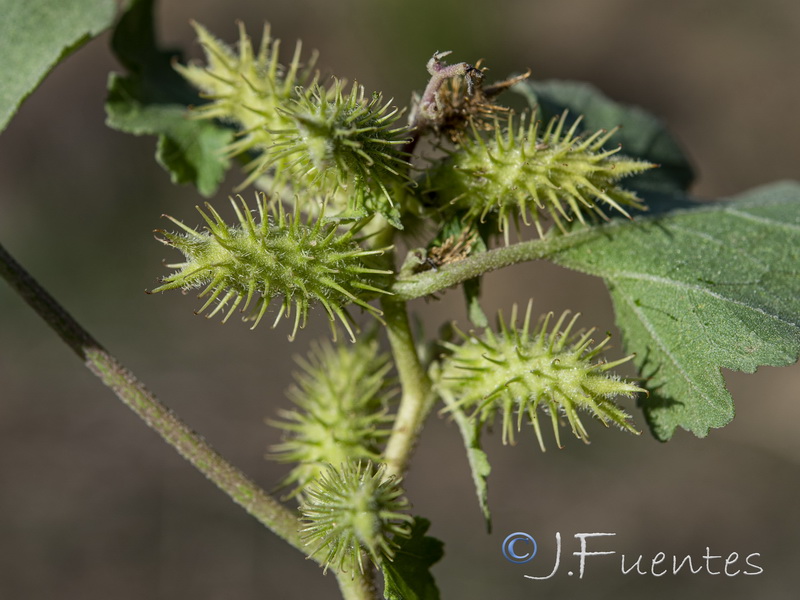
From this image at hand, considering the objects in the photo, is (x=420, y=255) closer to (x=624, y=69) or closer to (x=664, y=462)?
(x=664, y=462)

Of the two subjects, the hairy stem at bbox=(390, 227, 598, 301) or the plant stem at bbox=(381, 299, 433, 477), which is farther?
the plant stem at bbox=(381, 299, 433, 477)

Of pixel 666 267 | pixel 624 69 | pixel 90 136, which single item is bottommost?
pixel 666 267

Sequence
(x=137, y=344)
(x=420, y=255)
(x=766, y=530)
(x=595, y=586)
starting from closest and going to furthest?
(x=420, y=255) → (x=595, y=586) → (x=766, y=530) → (x=137, y=344)

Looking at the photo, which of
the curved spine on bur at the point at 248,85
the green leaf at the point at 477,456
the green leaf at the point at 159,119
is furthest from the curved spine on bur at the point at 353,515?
the green leaf at the point at 159,119

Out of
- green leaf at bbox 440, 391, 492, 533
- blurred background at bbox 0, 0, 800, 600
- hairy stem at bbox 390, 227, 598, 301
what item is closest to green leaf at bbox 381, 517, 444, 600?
green leaf at bbox 440, 391, 492, 533

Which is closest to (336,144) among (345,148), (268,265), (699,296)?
(345,148)

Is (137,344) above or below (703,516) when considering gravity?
below

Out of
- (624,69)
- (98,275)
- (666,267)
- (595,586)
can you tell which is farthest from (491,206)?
(624,69)

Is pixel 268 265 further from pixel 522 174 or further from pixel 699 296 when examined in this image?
pixel 699 296

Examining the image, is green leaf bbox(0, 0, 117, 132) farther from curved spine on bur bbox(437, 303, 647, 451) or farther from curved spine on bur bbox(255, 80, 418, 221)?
curved spine on bur bbox(437, 303, 647, 451)
